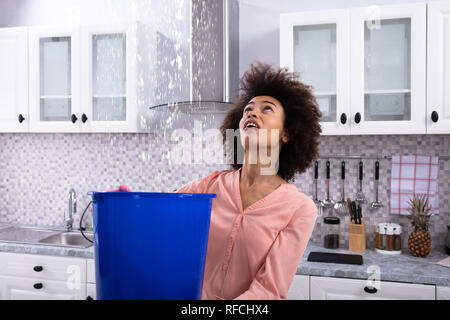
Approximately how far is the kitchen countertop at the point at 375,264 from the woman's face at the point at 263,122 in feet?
2.31

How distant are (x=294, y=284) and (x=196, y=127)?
93 cm

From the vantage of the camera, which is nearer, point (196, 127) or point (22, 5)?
point (196, 127)

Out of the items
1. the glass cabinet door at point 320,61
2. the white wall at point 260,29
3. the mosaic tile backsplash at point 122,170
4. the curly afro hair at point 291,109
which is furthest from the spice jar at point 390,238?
the white wall at point 260,29

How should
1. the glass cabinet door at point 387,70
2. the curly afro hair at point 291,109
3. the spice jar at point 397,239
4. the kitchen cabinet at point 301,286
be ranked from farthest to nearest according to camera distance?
the spice jar at point 397,239, the glass cabinet door at point 387,70, the kitchen cabinet at point 301,286, the curly afro hair at point 291,109

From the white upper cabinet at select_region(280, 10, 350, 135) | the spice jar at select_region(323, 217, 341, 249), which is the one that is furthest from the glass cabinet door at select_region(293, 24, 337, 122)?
the spice jar at select_region(323, 217, 341, 249)

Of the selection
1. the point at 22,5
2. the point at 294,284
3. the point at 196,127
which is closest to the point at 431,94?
the point at 294,284

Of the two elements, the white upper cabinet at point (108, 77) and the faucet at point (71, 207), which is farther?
the faucet at point (71, 207)

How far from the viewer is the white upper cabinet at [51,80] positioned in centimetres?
191

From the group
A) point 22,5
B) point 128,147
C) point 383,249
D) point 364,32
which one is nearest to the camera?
point 364,32

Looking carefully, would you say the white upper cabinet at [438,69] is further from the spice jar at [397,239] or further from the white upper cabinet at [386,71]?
the spice jar at [397,239]

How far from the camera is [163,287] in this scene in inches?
16.9

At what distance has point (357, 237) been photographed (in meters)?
1.71
